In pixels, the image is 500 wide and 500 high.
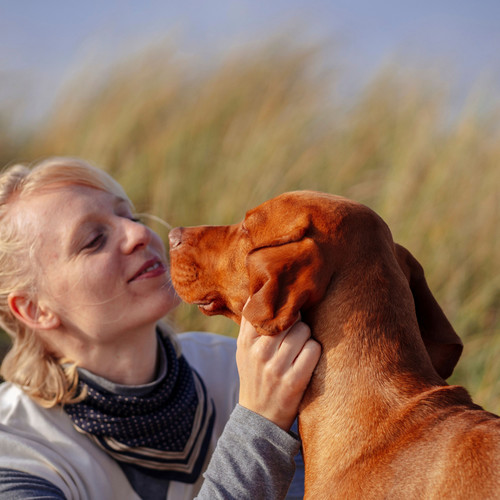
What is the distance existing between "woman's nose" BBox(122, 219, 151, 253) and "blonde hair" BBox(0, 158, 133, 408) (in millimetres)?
352

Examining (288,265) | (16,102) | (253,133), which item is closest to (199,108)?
(253,133)

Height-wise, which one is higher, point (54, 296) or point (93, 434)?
point (54, 296)

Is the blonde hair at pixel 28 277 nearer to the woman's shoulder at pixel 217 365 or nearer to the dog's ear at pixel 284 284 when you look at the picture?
the woman's shoulder at pixel 217 365

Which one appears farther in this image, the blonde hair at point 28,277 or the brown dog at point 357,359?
the blonde hair at point 28,277

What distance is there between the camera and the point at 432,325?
7.04 feet

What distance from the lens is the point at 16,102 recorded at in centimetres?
692

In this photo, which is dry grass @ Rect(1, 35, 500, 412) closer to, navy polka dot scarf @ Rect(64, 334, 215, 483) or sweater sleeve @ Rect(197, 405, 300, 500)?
navy polka dot scarf @ Rect(64, 334, 215, 483)

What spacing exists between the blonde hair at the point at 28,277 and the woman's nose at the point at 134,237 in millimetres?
352

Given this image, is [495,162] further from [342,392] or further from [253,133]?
[342,392]

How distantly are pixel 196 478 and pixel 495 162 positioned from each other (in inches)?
130

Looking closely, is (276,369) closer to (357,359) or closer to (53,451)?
(357,359)

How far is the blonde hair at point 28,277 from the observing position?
8.80ft

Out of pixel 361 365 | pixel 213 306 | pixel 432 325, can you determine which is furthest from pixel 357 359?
pixel 213 306

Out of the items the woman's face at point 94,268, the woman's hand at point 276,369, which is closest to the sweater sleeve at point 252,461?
the woman's hand at point 276,369
